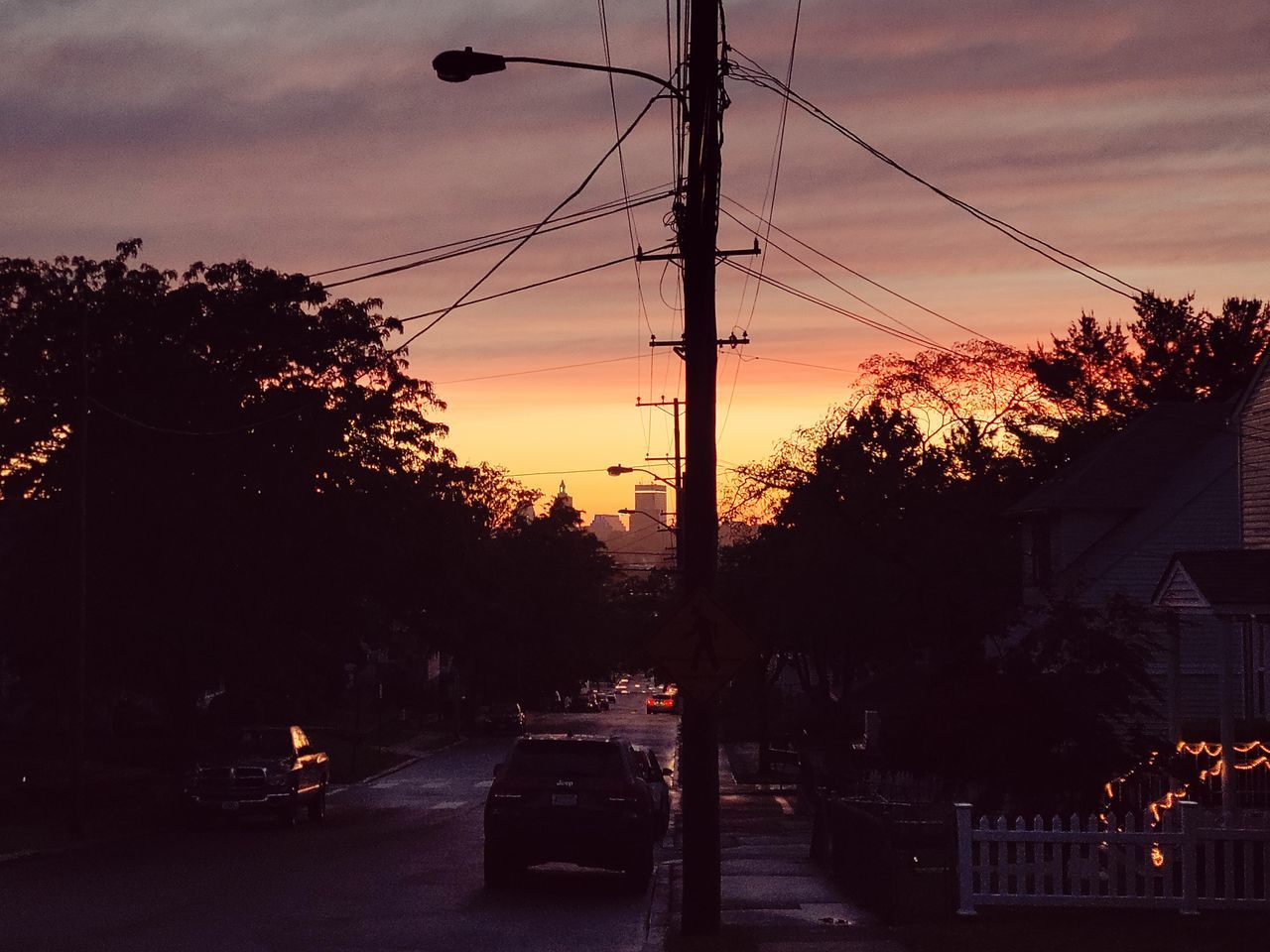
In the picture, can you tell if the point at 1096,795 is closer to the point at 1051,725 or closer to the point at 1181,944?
the point at 1051,725

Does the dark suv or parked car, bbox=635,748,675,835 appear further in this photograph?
parked car, bbox=635,748,675,835

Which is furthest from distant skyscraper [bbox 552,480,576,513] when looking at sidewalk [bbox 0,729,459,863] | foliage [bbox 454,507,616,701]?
sidewalk [bbox 0,729,459,863]

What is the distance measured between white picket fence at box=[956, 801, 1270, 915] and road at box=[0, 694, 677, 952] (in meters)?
3.48

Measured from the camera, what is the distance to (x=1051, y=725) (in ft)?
69.3

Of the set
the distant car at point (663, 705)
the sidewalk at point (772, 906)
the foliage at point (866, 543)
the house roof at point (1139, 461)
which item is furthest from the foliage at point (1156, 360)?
the distant car at point (663, 705)

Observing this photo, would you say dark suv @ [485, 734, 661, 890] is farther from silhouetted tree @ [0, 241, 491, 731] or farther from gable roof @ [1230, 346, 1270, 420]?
silhouetted tree @ [0, 241, 491, 731]

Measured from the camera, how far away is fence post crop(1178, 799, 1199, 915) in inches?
711

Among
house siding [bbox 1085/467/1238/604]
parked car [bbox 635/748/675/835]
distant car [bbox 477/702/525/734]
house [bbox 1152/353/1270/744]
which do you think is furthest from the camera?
distant car [bbox 477/702/525/734]

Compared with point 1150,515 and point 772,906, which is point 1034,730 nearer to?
point 772,906

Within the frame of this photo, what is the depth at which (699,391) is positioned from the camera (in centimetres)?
1744

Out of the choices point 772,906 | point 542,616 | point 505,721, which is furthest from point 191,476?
point 542,616

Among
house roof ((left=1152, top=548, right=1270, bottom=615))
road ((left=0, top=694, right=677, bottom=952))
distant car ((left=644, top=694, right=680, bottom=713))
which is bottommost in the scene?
distant car ((left=644, top=694, right=680, bottom=713))

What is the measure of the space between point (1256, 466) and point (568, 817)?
13674 millimetres

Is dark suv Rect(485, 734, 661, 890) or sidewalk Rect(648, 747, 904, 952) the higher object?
dark suv Rect(485, 734, 661, 890)
